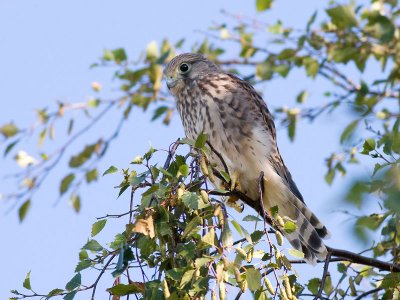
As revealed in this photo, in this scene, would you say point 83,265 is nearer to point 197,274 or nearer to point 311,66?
point 197,274

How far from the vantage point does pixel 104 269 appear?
2068 millimetres

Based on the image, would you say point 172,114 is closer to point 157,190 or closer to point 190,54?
point 190,54

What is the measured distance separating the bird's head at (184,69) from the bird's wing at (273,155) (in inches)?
8.3

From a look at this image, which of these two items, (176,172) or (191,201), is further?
(176,172)

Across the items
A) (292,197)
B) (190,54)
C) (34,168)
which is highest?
(190,54)

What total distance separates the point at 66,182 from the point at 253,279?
322 centimetres

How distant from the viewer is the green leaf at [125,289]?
202 centimetres

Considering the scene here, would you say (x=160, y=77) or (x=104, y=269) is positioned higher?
(x=160, y=77)

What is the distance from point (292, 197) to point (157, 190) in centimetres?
183

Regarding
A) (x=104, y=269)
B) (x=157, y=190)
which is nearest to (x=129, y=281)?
(x=104, y=269)

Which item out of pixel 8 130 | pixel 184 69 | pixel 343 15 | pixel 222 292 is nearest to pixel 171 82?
pixel 184 69

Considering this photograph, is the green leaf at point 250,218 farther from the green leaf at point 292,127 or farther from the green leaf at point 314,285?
the green leaf at point 292,127

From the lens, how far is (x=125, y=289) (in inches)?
79.9

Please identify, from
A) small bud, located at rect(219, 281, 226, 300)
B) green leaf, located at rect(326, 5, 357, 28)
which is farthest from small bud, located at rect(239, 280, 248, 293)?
green leaf, located at rect(326, 5, 357, 28)
